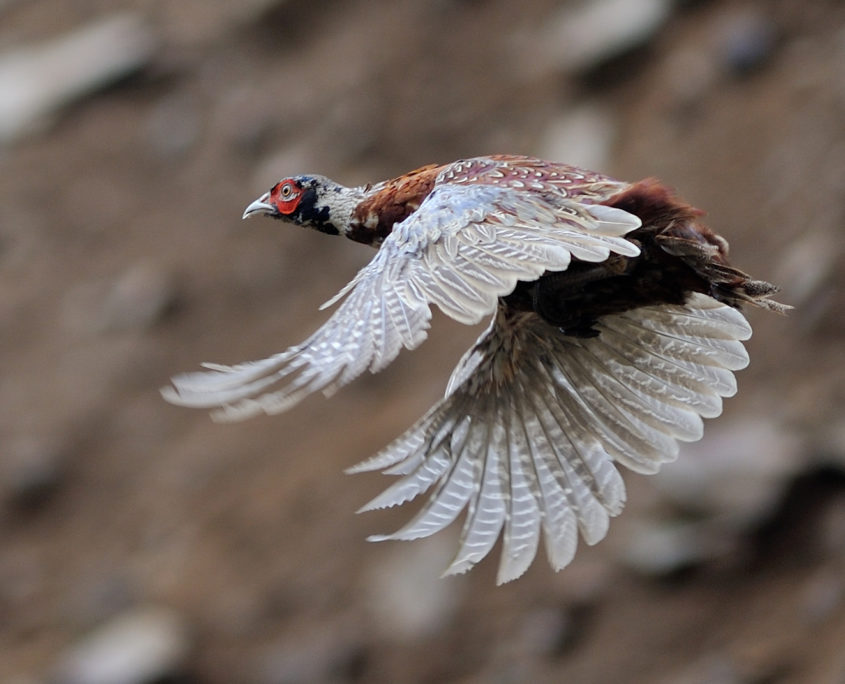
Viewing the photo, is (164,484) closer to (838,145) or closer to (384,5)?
(384,5)

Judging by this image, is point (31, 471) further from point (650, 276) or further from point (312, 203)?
point (650, 276)

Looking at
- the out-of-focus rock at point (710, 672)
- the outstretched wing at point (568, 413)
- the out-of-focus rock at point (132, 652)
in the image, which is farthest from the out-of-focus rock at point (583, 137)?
the outstretched wing at point (568, 413)

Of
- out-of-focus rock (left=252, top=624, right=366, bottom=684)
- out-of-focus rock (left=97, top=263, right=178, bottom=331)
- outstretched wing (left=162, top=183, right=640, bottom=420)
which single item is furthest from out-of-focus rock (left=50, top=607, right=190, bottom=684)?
outstretched wing (left=162, top=183, right=640, bottom=420)

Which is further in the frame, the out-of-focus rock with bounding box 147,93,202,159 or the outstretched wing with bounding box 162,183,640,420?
the out-of-focus rock with bounding box 147,93,202,159

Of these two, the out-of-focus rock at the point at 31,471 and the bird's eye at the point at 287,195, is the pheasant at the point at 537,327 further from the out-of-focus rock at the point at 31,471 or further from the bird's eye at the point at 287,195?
the out-of-focus rock at the point at 31,471

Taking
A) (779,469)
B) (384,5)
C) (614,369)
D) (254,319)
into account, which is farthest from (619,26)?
(614,369)

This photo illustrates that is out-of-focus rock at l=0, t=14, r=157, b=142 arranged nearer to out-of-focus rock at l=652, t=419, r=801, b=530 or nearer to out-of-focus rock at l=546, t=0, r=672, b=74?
out-of-focus rock at l=546, t=0, r=672, b=74

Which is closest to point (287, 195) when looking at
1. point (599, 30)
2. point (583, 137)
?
point (583, 137)
